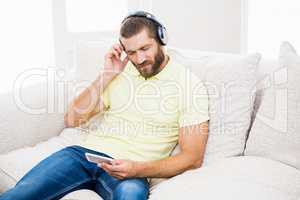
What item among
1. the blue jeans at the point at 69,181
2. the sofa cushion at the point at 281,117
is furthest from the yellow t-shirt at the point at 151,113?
the sofa cushion at the point at 281,117

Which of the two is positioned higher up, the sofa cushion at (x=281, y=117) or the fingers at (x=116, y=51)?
the fingers at (x=116, y=51)

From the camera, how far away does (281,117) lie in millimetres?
1567

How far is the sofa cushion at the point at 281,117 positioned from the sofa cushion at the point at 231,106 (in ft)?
0.15

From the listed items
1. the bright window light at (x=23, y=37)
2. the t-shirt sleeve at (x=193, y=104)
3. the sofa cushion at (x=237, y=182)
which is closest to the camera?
the sofa cushion at (x=237, y=182)

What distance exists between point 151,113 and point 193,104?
171 mm

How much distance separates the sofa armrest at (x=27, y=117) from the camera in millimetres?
1795

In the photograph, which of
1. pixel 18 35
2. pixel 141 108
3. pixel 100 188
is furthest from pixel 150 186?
pixel 18 35

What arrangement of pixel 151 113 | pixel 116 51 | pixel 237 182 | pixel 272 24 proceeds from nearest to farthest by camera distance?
1. pixel 237 182
2. pixel 151 113
3. pixel 116 51
4. pixel 272 24

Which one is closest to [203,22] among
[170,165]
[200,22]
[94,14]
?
[200,22]

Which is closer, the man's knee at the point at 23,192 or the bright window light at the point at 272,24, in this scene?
the man's knee at the point at 23,192

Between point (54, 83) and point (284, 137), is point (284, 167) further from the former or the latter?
point (54, 83)

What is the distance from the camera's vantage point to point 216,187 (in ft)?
4.38

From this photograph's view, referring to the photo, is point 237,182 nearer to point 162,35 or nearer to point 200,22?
point 162,35

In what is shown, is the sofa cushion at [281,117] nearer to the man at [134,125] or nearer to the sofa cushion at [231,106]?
the sofa cushion at [231,106]
